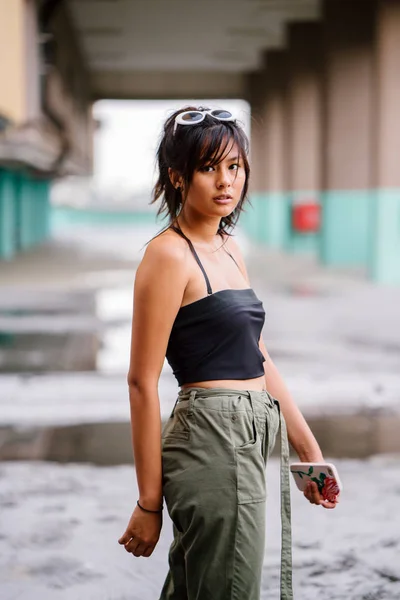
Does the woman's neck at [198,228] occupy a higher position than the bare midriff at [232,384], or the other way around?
the woman's neck at [198,228]

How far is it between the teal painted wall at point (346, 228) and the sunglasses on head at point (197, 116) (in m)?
18.7

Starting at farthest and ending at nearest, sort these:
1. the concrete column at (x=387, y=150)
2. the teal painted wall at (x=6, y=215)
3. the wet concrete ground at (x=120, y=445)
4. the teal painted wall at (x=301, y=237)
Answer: the teal painted wall at (x=301, y=237)
the teal painted wall at (x=6, y=215)
the concrete column at (x=387, y=150)
the wet concrete ground at (x=120, y=445)

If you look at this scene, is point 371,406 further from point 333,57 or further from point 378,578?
point 333,57

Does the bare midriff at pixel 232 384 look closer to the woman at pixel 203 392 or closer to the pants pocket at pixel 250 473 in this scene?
the woman at pixel 203 392

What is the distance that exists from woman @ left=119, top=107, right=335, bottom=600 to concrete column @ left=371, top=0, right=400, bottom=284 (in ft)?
47.2

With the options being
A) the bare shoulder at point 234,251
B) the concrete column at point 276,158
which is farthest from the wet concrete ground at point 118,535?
the concrete column at point 276,158

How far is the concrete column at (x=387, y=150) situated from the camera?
15.9 m

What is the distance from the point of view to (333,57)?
1995cm

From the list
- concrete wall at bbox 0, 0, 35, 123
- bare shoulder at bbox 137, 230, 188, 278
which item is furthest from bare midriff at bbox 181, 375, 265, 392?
concrete wall at bbox 0, 0, 35, 123

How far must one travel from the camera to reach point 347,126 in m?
20.2

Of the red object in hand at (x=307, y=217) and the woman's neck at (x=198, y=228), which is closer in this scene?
the woman's neck at (x=198, y=228)

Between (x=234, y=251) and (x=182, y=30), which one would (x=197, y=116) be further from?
(x=182, y=30)

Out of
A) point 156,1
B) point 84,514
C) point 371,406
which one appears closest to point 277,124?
point 156,1

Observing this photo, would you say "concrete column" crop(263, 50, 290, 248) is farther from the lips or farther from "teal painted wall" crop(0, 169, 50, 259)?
the lips
